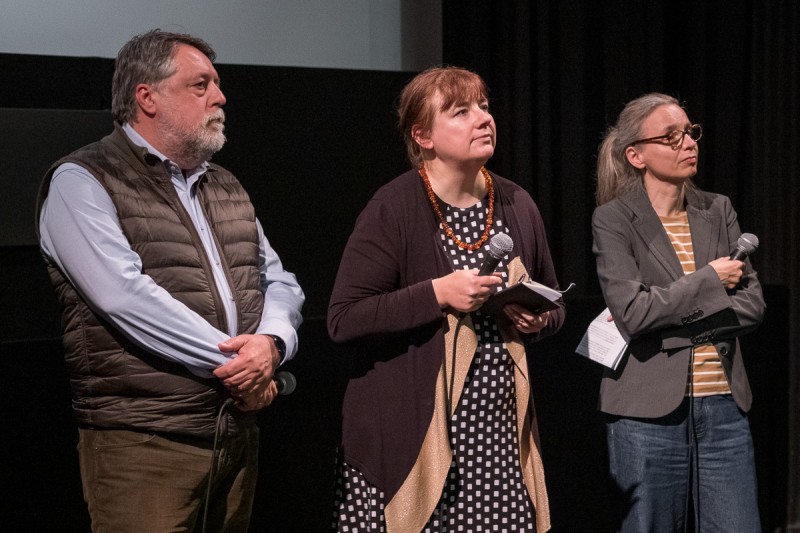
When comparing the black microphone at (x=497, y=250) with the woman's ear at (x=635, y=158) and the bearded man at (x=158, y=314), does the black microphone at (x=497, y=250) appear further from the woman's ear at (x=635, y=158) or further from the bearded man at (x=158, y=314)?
the woman's ear at (x=635, y=158)

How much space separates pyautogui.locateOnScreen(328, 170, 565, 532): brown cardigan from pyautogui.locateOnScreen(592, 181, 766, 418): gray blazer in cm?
44

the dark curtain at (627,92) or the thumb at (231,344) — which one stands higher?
the dark curtain at (627,92)

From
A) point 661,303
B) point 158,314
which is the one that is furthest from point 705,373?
point 158,314

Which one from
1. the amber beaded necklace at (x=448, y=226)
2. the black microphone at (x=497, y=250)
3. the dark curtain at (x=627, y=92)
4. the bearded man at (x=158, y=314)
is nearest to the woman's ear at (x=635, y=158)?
the amber beaded necklace at (x=448, y=226)

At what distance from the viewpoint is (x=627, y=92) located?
4.62 meters

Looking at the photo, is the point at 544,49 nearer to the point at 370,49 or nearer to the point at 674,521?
the point at 370,49

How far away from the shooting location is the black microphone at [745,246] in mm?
2695

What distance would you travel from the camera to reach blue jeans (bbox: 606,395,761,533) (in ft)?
8.98

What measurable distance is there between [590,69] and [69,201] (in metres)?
2.98

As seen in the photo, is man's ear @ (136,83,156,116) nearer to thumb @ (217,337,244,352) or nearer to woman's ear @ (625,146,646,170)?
thumb @ (217,337,244,352)

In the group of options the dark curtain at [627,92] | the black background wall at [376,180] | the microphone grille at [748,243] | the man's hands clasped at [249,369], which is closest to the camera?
the man's hands clasped at [249,369]

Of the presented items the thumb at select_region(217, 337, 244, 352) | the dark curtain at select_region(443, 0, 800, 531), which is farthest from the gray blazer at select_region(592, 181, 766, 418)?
the dark curtain at select_region(443, 0, 800, 531)

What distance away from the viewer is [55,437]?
2.86m

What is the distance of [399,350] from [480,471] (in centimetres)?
34
